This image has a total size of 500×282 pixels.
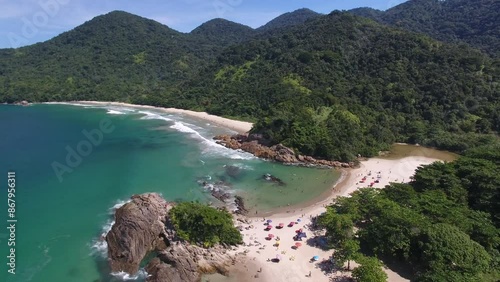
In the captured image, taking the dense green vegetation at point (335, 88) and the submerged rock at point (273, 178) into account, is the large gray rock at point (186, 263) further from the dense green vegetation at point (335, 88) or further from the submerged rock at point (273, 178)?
the dense green vegetation at point (335, 88)

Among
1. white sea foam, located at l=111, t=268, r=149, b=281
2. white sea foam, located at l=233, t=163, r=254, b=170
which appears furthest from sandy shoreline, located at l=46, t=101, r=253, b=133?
white sea foam, located at l=111, t=268, r=149, b=281

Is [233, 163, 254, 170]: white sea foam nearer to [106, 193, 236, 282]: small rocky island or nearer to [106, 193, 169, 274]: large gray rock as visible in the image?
[106, 193, 236, 282]: small rocky island

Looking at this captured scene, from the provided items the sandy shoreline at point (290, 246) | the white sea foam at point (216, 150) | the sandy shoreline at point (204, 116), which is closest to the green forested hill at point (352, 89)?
the sandy shoreline at point (204, 116)

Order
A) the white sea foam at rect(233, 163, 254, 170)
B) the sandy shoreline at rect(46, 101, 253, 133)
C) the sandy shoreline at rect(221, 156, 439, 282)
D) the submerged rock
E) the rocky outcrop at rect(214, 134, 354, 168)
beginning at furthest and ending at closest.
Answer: the sandy shoreline at rect(46, 101, 253, 133) < the rocky outcrop at rect(214, 134, 354, 168) < the white sea foam at rect(233, 163, 254, 170) < the submerged rock < the sandy shoreline at rect(221, 156, 439, 282)

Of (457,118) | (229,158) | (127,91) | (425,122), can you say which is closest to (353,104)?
(425,122)

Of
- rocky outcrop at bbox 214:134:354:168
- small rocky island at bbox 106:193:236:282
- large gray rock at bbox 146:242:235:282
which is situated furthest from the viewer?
rocky outcrop at bbox 214:134:354:168

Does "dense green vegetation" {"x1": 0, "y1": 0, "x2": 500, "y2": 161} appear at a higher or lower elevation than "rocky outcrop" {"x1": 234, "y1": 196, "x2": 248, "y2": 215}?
higher

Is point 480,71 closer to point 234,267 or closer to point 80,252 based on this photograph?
point 234,267

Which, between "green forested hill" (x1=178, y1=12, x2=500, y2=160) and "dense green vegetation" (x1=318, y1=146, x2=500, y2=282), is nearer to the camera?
"dense green vegetation" (x1=318, y1=146, x2=500, y2=282)
